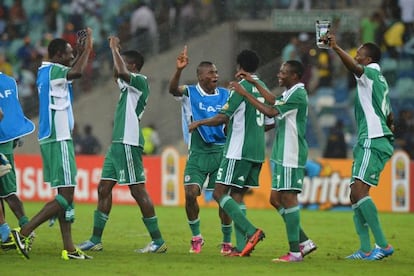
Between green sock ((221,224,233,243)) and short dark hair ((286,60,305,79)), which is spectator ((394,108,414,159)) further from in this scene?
short dark hair ((286,60,305,79))

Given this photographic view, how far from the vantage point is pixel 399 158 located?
2250 cm

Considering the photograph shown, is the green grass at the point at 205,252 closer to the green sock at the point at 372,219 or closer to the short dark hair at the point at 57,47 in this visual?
the green sock at the point at 372,219

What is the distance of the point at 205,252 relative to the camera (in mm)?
14000

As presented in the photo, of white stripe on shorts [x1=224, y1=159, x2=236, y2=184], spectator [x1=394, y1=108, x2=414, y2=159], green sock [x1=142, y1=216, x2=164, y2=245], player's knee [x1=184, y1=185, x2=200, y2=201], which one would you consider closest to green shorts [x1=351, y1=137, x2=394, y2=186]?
white stripe on shorts [x1=224, y1=159, x2=236, y2=184]

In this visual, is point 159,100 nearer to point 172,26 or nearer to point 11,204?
point 172,26

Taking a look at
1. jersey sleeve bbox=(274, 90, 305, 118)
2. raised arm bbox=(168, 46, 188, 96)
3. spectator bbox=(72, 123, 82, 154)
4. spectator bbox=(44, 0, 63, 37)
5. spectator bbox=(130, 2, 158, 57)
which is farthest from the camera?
spectator bbox=(44, 0, 63, 37)

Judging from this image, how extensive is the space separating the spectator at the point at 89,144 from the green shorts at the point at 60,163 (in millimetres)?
13307

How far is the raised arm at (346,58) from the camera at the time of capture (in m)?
12.2

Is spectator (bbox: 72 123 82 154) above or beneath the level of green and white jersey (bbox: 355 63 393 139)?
beneath

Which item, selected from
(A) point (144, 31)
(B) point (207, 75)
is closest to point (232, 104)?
(B) point (207, 75)

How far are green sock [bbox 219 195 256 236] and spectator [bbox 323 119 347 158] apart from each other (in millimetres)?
11422

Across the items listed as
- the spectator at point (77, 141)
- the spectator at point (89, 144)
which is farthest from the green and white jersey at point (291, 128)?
the spectator at point (77, 141)

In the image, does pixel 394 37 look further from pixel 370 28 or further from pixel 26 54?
pixel 26 54

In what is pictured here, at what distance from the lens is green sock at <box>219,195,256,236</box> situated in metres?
12.7
